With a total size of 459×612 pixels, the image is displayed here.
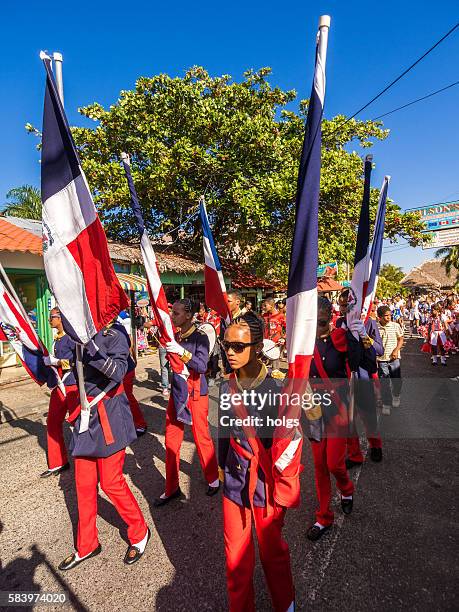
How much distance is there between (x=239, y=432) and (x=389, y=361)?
188 inches

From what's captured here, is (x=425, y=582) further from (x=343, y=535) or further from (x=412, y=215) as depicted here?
(x=412, y=215)

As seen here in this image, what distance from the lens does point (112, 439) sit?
2.66 meters

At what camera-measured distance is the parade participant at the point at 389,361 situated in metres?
6.04

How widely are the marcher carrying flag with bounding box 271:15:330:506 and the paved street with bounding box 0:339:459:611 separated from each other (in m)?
1.14

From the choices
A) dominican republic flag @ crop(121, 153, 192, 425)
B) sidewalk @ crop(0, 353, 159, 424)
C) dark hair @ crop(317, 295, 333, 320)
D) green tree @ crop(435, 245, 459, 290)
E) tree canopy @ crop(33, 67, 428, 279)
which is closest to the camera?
dark hair @ crop(317, 295, 333, 320)

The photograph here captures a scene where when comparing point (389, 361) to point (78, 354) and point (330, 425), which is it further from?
point (78, 354)

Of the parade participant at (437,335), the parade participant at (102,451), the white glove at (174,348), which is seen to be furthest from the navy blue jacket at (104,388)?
the parade participant at (437,335)

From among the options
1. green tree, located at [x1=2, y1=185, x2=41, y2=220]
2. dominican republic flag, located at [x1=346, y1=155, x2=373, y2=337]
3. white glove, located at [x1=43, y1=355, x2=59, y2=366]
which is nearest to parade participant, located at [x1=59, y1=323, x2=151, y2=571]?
white glove, located at [x1=43, y1=355, x2=59, y2=366]

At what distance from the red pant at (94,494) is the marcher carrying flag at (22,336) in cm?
156

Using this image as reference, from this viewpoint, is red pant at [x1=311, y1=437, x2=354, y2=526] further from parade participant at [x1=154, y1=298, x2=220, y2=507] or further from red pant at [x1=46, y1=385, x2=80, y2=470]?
red pant at [x1=46, y1=385, x2=80, y2=470]

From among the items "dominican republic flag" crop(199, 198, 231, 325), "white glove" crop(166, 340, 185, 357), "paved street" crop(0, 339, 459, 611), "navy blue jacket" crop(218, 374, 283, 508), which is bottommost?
"paved street" crop(0, 339, 459, 611)

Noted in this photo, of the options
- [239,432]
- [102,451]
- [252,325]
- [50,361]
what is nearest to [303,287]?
[252,325]

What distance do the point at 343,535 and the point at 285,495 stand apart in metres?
1.49

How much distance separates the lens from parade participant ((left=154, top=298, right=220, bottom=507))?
3430 millimetres
